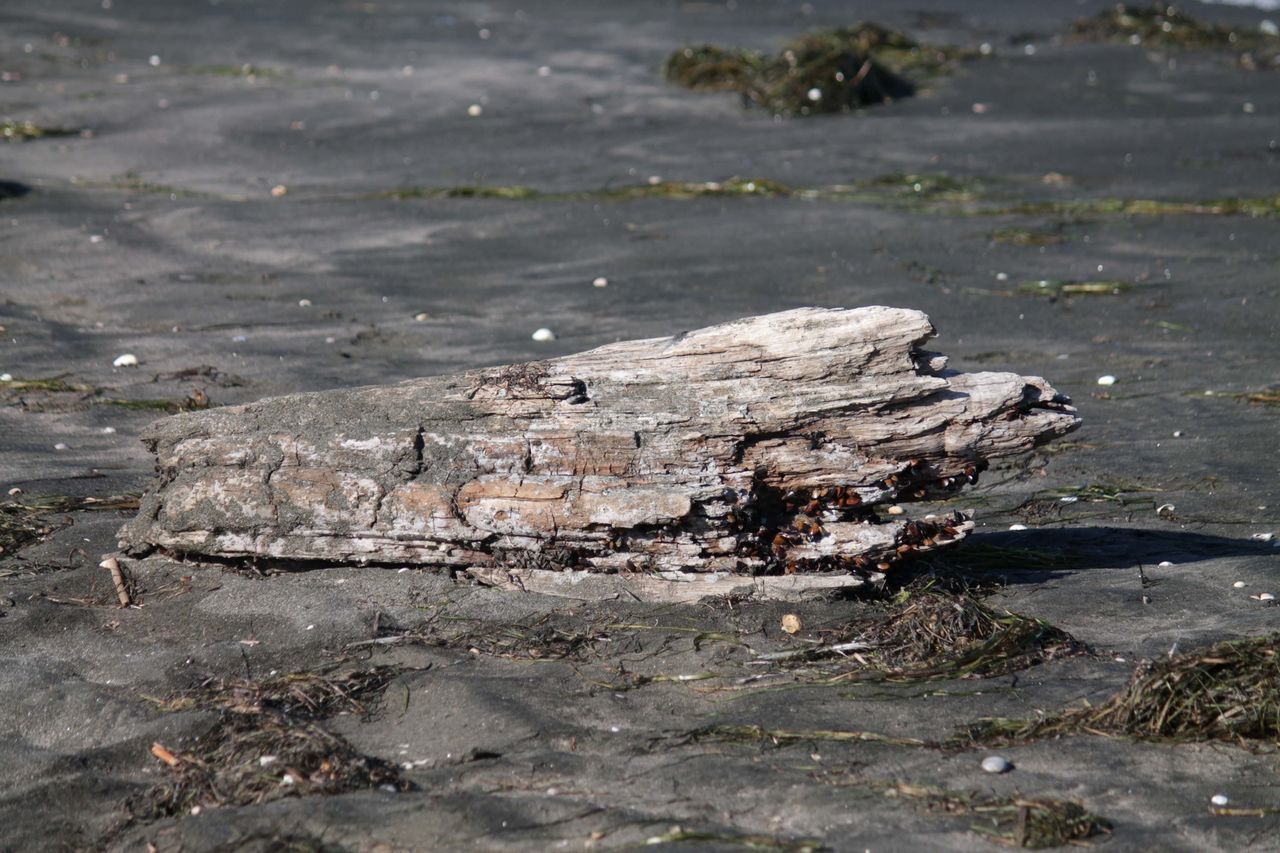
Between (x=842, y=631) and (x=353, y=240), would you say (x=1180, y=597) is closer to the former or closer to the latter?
(x=842, y=631)

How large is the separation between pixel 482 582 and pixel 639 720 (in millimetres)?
957

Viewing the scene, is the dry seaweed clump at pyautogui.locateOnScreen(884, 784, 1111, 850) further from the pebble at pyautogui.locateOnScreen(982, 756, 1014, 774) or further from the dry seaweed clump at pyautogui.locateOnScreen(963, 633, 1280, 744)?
the dry seaweed clump at pyautogui.locateOnScreen(963, 633, 1280, 744)

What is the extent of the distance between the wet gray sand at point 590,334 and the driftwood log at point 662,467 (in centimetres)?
18

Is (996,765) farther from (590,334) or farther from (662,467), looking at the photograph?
(590,334)

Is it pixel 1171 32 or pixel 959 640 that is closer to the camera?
pixel 959 640

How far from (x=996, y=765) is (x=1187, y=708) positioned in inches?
24.0

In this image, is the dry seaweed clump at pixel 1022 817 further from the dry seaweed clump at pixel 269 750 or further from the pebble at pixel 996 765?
the dry seaweed clump at pixel 269 750

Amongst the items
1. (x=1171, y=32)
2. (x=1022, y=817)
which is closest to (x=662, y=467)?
(x=1022, y=817)

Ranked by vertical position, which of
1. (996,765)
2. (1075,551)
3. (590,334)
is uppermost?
(590,334)

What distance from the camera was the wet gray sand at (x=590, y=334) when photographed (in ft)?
10.8

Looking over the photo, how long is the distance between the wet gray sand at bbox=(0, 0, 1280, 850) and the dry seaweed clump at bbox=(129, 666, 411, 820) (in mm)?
55

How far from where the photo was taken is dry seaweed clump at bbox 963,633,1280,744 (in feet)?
11.3

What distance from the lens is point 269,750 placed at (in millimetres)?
3451

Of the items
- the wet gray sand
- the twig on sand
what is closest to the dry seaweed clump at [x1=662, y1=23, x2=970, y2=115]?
the wet gray sand
